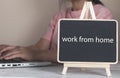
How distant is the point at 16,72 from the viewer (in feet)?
3.67

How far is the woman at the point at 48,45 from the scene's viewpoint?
144 centimetres

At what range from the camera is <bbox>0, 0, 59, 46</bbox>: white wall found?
6.21ft

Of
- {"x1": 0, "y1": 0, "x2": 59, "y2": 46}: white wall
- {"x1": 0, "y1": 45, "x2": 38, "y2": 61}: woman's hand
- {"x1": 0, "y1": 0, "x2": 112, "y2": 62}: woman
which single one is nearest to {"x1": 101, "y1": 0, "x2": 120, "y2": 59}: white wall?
{"x1": 0, "y1": 0, "x2": 112, "y2": 62}: woman

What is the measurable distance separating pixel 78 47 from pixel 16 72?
0.26 metres

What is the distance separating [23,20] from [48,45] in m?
0.27

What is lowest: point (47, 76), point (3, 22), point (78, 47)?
point (47, 76)

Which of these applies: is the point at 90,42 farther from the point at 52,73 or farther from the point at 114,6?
the point at 114,6

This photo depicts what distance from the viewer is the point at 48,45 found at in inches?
69.4

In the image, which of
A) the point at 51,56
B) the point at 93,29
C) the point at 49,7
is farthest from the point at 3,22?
the point at 93,29

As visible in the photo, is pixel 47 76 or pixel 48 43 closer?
pixel 47 76

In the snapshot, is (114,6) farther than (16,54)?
Yes

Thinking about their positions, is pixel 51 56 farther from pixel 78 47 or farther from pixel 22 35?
pixel 22 35

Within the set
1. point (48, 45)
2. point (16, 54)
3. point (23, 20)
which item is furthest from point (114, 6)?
point (16, 54)

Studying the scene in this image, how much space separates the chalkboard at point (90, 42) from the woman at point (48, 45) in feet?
1.19
